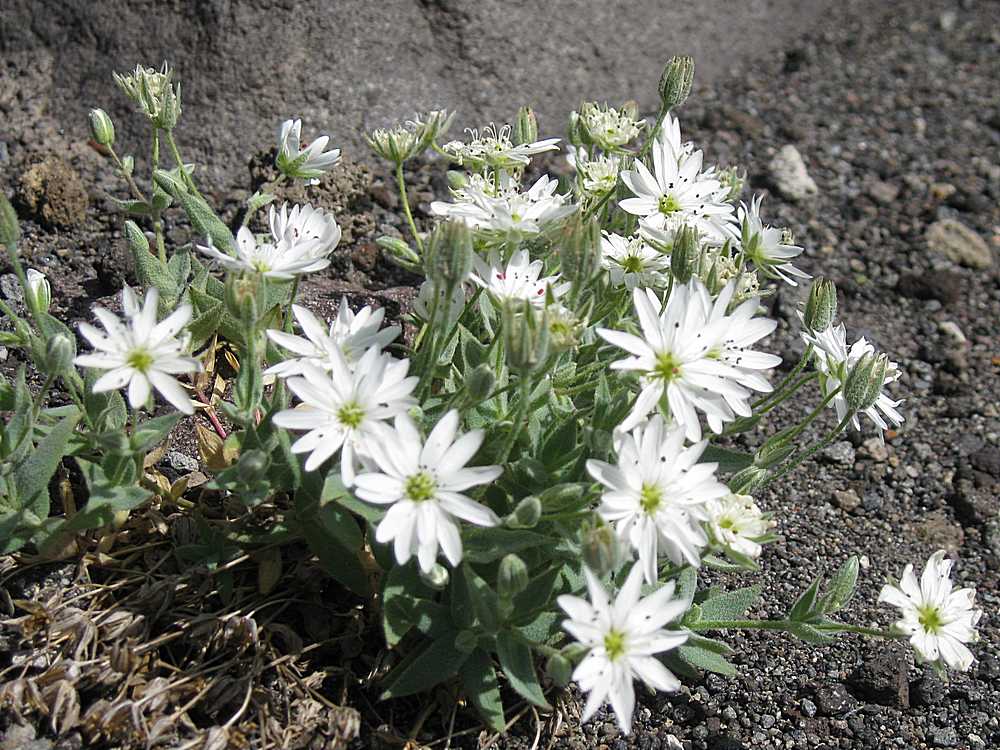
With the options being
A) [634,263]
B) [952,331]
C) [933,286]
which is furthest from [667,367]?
[933,286]

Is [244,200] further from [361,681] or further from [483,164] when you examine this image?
[361,681]

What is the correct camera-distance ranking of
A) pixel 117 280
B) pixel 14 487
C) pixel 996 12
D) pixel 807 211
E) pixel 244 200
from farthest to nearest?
pixel 996 12, pixel 807 211, pixel 244 200, pixel 117 280, pixel 14 487

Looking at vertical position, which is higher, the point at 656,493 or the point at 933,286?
the point at 656,493

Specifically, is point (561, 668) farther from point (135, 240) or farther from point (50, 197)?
point (50, 197)

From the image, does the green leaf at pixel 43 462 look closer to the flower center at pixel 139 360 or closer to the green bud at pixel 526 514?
the flower center at pixel 139 360

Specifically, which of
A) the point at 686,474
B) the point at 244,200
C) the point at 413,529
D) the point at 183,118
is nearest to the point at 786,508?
the point at 686,474

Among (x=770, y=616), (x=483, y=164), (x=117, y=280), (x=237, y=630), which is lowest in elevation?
(x=770, y=616)
